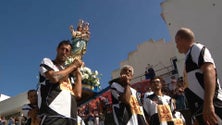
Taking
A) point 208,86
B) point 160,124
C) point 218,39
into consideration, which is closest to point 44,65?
point 208,86

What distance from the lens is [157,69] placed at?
971 inches

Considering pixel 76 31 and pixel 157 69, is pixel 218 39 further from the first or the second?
pixel 76 31

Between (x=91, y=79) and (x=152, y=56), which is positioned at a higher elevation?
(x=152, y=56)

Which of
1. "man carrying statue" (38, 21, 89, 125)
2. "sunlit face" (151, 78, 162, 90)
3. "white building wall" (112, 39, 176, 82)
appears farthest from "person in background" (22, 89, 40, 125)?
"white building wall" (112, 39, 176, 82)

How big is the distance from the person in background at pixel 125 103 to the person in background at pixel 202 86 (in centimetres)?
155

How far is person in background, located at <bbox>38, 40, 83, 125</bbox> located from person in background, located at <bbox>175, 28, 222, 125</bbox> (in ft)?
4.32

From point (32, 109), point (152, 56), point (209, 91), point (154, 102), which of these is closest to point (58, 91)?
point (209, 91)

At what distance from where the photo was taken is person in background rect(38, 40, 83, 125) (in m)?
3.15

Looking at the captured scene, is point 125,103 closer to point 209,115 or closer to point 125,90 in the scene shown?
point 125,90

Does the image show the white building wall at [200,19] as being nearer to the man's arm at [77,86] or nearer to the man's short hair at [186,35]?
the man's short hair at [186,35]

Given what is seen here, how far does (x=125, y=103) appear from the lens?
4664 mm

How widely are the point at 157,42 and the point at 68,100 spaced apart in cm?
2403

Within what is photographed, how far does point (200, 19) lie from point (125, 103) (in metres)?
16.8

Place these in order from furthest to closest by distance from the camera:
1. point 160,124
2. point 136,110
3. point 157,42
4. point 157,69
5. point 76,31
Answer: point 157,42 < point 157,69 < point 76,31 < point 160,124 < point 136,110
